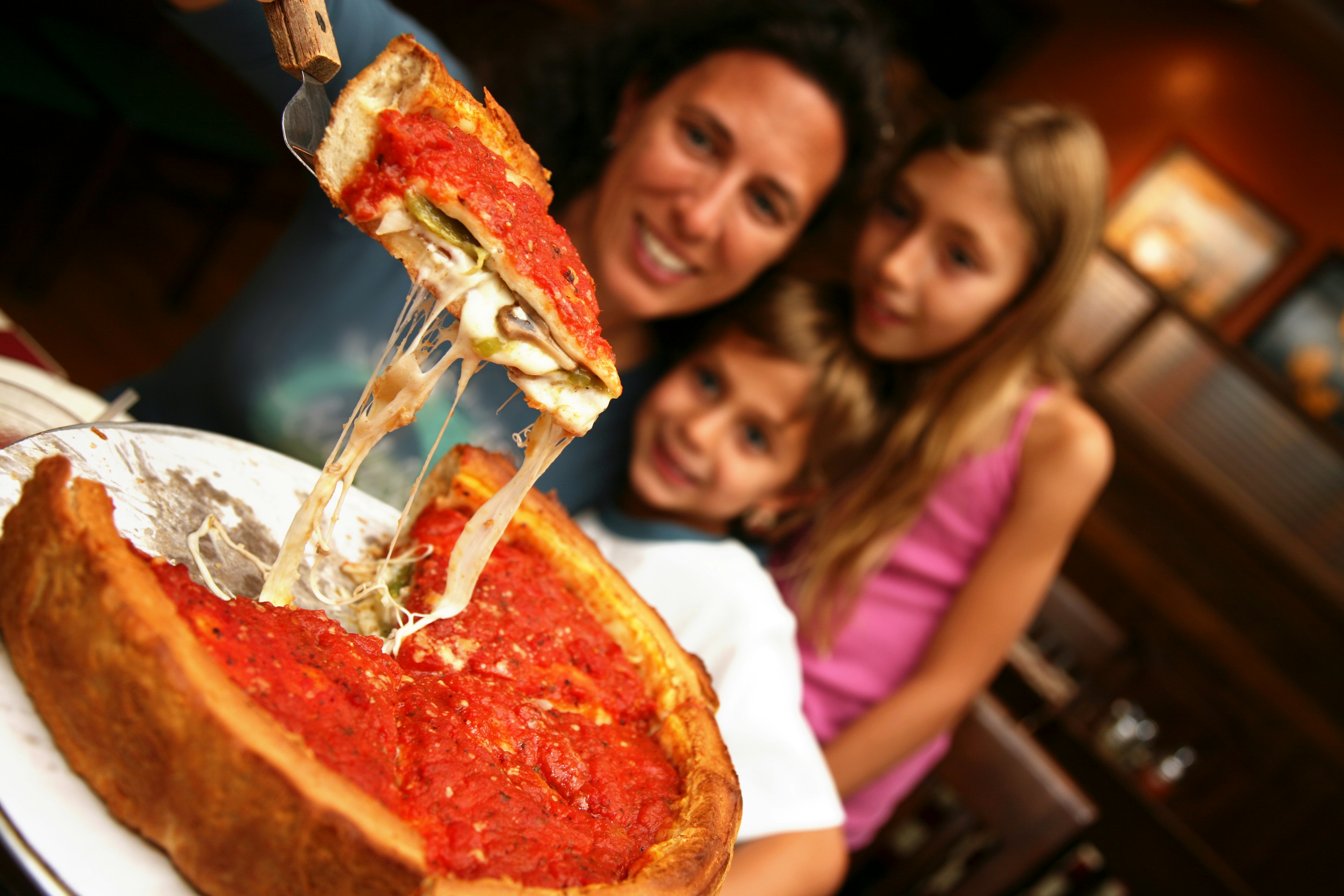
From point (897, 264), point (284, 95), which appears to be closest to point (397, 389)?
point (284, 95)

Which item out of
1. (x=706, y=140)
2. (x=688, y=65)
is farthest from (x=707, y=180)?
(x=688, y=65)

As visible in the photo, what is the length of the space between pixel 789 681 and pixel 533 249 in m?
1.09

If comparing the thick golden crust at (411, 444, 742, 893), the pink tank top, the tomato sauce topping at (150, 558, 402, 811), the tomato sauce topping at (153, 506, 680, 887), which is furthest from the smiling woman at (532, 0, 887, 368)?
the tomato sauce topping at (150, 558, 402, 811)

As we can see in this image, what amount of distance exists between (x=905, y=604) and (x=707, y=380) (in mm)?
1014

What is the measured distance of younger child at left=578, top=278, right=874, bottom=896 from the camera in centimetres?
185

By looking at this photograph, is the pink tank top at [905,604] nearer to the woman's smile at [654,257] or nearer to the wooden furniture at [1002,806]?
Answer: the wooden furniture at [1002,806]

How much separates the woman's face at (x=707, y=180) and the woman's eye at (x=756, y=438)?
0.45 metres

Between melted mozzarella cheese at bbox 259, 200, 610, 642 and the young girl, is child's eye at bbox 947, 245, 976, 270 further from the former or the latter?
melted mozzarella cheese at bbox 259, 200, 610, 642

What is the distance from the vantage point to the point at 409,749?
2.95ft

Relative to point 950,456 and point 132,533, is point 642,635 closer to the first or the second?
point 132,533

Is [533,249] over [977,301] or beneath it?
beneath

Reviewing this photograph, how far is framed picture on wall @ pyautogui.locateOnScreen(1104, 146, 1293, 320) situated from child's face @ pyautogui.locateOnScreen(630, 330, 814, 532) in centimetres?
647

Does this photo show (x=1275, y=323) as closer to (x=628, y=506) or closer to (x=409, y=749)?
(x=628, y=506)

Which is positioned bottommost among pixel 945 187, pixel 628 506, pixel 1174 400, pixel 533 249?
pixel 628 506
